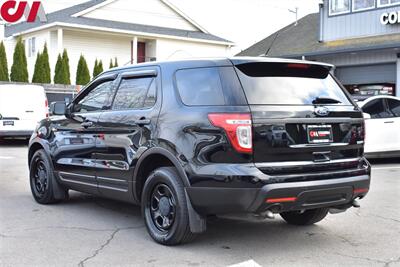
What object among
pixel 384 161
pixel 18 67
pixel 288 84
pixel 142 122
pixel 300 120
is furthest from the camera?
pixel 18 67

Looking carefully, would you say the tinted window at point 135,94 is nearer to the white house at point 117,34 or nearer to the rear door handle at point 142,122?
the rear door handle at point 142,122

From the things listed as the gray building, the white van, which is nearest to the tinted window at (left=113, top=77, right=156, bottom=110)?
Answer: the white van

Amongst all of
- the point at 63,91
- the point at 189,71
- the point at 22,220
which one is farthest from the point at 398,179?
the point at 63,91

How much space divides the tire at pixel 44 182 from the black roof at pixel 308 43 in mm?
9639

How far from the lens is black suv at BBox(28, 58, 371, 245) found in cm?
485

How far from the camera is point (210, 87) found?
17.1 feet

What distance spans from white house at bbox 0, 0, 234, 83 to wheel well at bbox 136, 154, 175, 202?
26562 millimetres

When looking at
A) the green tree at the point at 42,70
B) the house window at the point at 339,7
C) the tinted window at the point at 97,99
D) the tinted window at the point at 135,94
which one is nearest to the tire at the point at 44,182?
the tinted window at the point at 97,99

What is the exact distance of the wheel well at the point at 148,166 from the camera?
218 inches

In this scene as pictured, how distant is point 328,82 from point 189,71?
1.45 meters

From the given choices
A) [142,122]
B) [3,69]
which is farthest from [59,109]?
[3,69]

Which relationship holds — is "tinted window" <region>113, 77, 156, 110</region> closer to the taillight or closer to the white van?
the taillight

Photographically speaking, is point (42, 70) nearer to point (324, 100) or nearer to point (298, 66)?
point (298, 66)

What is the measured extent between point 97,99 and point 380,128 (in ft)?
25.0
